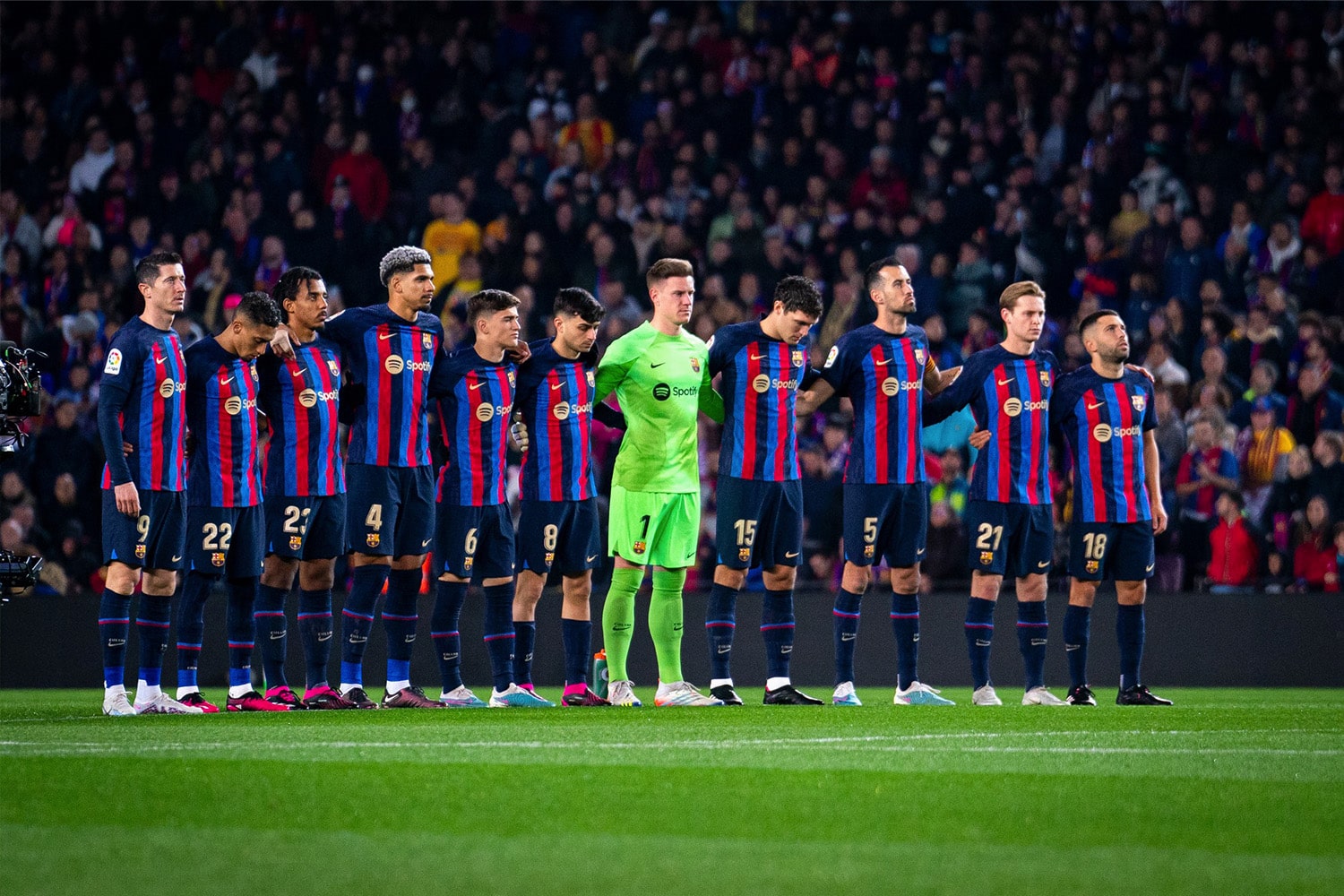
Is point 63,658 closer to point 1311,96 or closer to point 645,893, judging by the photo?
point 645,893

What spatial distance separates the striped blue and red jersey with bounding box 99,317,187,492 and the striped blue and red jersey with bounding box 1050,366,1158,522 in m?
4.94

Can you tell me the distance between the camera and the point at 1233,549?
44.3 feet

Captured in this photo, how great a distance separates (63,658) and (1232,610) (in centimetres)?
876

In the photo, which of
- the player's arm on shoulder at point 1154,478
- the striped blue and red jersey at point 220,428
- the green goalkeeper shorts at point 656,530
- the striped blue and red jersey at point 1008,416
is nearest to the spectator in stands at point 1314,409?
the player's arm on shoulder at point 1154,478

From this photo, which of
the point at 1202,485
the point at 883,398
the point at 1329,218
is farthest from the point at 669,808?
the point at 1329,218

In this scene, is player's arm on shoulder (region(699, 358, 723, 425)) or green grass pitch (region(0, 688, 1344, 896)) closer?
green grass pitch (region(0, 688, 1344, 896))

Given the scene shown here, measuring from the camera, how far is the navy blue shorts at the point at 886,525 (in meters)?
10.1

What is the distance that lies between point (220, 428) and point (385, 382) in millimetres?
922

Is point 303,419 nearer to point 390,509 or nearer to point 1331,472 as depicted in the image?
point 390,509

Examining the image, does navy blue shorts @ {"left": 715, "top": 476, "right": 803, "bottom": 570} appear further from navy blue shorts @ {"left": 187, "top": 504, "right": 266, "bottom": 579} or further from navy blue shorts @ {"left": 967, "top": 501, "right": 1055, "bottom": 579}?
navy blue shorts @ {"left": 187, "top": 504, "right": 266, "bottom": 579}

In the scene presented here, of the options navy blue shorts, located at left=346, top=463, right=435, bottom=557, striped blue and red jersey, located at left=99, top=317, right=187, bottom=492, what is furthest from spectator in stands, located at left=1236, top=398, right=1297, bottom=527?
striped blue and red jersey, located at left=99, top=317, right=187, bottom=492

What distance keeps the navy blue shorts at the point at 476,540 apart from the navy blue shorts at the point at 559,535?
113 mm

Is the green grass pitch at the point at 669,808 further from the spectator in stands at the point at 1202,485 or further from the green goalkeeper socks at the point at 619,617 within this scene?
the spectator in stands at the point at 1202,485

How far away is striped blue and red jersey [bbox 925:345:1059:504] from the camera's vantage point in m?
10.2
